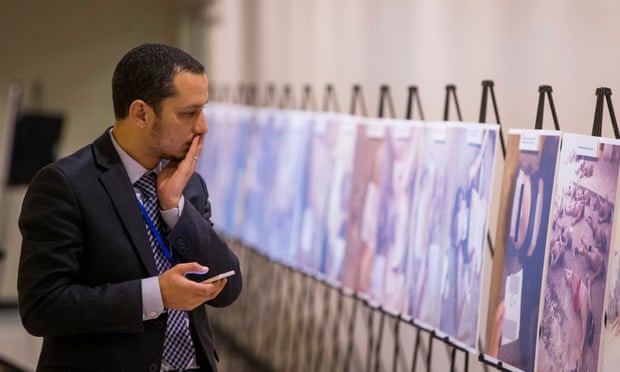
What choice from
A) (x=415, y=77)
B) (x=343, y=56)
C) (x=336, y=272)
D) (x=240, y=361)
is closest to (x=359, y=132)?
(x=415, y=77)

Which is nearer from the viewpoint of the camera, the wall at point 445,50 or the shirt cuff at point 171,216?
the shirt cuff at point 171,216

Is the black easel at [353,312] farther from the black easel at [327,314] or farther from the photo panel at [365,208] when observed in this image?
the photo panel at [365,208]

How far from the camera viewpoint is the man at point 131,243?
7.75 ft

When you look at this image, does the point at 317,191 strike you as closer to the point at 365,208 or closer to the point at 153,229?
the point at 365,208

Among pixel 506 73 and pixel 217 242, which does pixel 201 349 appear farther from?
pixel 506 73

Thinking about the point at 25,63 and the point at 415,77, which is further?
the point at 25,63

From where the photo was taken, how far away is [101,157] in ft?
8.20

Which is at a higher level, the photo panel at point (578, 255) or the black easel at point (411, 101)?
the black easel at point (411, 101)

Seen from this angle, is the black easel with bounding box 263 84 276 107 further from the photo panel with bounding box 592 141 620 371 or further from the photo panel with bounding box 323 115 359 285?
the photo panel with bounding box 592 141 620 371

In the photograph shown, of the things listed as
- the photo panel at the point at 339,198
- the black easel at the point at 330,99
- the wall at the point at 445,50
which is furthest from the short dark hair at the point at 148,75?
the black easel at the point at 330,99

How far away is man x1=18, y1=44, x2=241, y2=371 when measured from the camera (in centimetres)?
236

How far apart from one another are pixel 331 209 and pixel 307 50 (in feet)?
5.04

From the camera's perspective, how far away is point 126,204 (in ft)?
8.05

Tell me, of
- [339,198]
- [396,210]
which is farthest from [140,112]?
[339,198]
